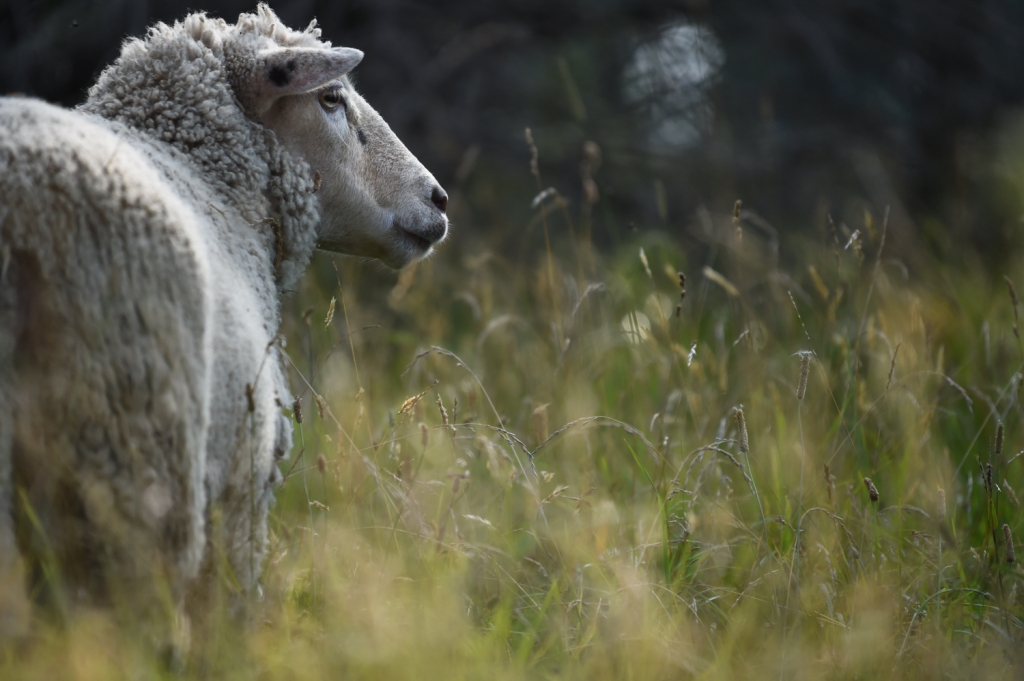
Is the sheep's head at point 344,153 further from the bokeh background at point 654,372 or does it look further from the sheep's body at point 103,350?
the sheep's body at point 103,350

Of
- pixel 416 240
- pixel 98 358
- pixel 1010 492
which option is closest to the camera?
pixel 98 358

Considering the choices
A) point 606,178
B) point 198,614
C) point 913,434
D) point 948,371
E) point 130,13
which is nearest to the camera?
point 198,614

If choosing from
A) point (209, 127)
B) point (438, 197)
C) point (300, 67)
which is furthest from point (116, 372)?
point (438, 197)

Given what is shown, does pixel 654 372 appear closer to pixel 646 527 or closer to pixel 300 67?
pixel 646 527

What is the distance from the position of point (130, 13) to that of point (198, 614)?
3602 mm

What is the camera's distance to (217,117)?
204 centimetres

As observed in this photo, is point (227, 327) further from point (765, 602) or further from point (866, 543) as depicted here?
point (866, 543)

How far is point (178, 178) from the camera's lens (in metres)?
1.85

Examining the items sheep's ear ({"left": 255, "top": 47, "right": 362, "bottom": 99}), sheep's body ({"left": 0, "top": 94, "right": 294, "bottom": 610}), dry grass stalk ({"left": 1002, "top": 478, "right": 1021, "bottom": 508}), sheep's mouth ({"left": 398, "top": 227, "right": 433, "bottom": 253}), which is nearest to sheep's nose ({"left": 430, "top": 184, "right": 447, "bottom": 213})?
sheep's mouth ({"left": 398, "top": 227, "right": 433, "bottom": 253})

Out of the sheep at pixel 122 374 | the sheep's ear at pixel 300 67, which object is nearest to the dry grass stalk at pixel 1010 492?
the sheep at pixel 122 374

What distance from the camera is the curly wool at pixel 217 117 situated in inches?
79.0

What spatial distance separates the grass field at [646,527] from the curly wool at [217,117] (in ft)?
1.07

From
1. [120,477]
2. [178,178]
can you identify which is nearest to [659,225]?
[178,178]

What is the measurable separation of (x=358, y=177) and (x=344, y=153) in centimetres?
7
